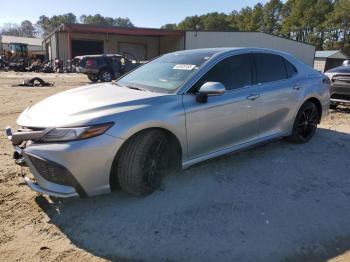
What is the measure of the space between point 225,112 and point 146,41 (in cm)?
3323

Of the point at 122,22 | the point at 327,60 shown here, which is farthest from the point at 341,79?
the point at 122,22

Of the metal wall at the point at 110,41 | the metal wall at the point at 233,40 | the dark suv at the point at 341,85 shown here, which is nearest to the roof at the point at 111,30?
the metal wall at the point at 233,40

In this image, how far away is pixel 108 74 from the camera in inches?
749

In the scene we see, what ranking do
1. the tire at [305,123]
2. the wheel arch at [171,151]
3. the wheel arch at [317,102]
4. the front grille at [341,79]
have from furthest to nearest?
the front grille at [341,79]
the wheel arch at [317,102]
the tire at [305,123]
the wheel arch at [171,151]

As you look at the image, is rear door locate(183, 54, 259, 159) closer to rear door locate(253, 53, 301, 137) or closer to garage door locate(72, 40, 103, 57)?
rear door locate(253, 53, 301, 137)

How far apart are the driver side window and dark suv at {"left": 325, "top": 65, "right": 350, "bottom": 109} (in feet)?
16.4

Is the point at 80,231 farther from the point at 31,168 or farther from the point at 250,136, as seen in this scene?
the point at 250,136

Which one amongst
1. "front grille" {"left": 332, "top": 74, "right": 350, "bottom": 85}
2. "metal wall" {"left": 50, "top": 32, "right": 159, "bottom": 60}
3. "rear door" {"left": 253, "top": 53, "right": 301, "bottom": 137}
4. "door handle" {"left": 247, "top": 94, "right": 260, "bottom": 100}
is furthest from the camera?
"metal wall" {"left": 50, "top": 32, "right": 159, "bottom": 60}

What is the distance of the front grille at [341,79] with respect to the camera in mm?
8781

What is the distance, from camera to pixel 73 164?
3254 mm

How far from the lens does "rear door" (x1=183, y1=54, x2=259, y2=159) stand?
4.12m

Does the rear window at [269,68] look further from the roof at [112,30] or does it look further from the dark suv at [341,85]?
the roof at [112,30]

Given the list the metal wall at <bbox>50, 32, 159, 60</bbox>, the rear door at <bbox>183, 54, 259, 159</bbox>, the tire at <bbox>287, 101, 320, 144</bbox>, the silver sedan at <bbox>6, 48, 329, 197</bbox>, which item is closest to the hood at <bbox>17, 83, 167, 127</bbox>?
the silver sedan at <bbox>6, 48, 329, 197</bbox>

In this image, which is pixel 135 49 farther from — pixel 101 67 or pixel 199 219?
pixel 199 219
